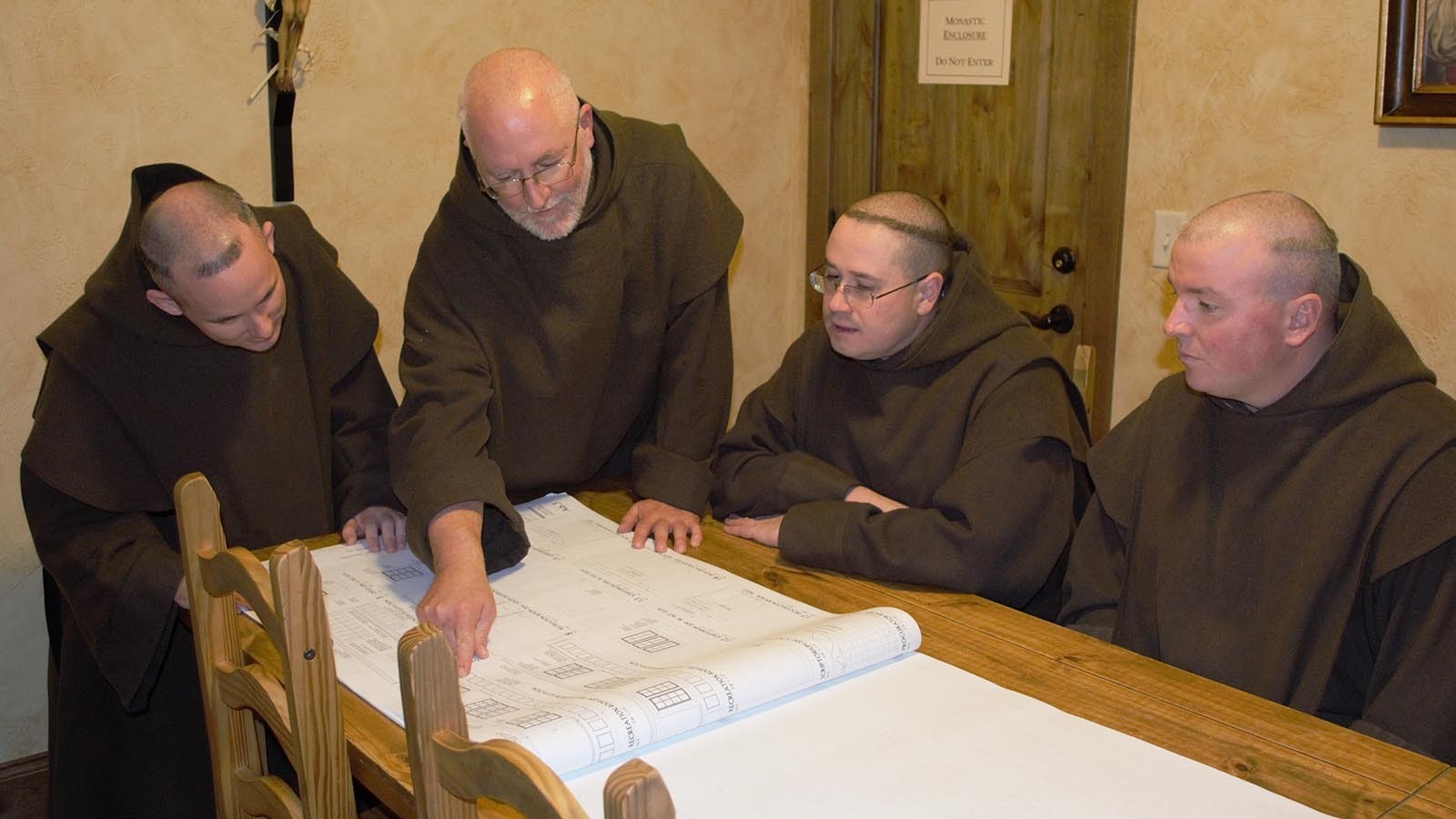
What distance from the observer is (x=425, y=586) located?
6.77 feet

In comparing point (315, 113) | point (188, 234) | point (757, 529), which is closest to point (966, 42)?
point (315, 113)

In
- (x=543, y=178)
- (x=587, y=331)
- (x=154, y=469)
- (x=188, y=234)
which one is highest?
(x=543, y=178)

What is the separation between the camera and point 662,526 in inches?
88.6

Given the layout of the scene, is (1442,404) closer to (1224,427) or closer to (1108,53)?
(1224,427)

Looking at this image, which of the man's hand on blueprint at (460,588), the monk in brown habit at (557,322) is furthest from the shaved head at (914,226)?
the man's hand on blueprint at (460,588)

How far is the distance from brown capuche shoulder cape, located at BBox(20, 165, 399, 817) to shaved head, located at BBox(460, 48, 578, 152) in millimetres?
561

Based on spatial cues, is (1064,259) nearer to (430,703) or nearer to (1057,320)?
(1057,320)

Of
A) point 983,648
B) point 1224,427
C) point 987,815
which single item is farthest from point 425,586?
point 1224,427

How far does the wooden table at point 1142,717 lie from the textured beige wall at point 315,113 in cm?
201

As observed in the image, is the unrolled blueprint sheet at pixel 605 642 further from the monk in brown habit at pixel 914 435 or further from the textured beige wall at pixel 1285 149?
the textured beige wall at pixel 1285 149

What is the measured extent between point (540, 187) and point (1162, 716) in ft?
4.47

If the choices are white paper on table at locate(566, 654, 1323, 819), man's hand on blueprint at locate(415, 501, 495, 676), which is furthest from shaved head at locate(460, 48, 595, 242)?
white paper on table at locate(566, 654, 1323, 819)

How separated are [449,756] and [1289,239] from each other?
1521 millimetres

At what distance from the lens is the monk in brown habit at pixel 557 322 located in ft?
7.38
